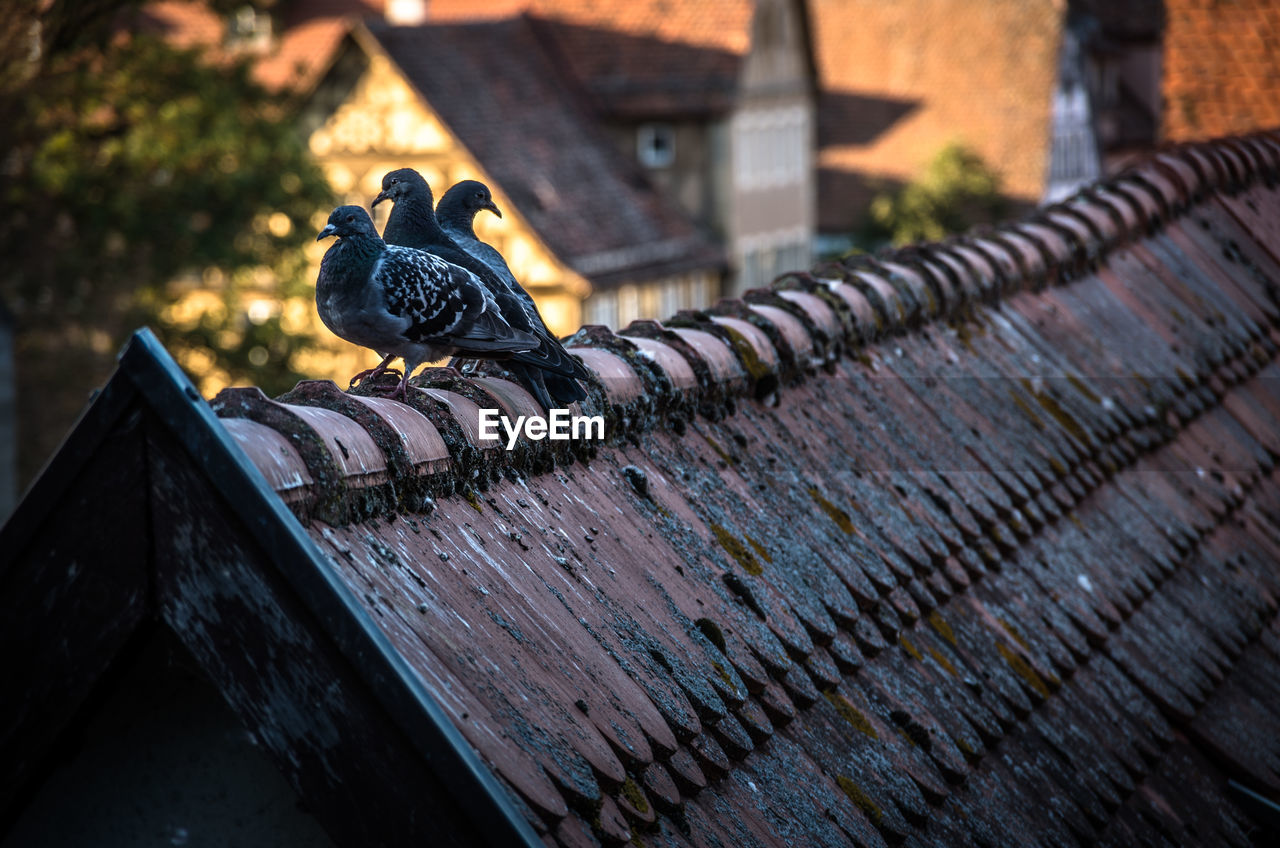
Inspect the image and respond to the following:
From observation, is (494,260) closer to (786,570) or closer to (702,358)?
(702,358)

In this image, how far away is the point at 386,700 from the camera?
67.6 inches

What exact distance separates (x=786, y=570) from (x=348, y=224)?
1.17 metres

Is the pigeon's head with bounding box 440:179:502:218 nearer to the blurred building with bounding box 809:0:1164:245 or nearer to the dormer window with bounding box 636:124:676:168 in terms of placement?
the dormer window with bounding box 636:124:676:168

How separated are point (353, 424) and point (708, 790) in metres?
0.82

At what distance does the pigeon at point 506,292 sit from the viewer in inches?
116

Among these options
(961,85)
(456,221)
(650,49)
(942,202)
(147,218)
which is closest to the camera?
(456,221)

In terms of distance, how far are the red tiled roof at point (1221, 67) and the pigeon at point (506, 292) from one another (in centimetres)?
673

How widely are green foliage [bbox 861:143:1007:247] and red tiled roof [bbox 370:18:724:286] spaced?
685 cm

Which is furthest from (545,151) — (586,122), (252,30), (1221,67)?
(1221,67)

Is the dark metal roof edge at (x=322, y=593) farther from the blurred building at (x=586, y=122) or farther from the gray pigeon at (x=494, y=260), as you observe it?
the blurred building at (x=586, y=122)

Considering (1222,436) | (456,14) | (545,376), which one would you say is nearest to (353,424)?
(545,376)

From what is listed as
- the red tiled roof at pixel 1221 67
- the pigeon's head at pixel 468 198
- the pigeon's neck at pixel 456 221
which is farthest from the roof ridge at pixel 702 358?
the red tiled roof at pixel 1221 67

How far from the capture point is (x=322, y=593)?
172 centimetres

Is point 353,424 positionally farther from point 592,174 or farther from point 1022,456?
point 592,174
